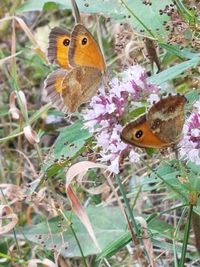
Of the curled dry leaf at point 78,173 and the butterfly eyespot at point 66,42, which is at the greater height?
the butterfly eyespot at point 66,42

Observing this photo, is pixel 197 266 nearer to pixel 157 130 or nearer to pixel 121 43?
pixel 121 43

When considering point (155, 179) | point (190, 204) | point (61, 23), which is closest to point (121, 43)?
point (155, 179)

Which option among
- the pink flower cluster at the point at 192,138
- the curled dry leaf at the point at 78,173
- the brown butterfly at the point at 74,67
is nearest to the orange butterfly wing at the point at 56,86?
the brown butterfly at the point at 74,67

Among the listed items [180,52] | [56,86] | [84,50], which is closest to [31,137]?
[56,86]

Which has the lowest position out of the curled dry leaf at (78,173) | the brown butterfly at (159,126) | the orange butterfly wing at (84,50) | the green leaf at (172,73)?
the curled dry leaf at (78,173)

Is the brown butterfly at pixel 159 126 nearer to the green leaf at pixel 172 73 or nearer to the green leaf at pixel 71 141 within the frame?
the green leaf at pixel 172 73

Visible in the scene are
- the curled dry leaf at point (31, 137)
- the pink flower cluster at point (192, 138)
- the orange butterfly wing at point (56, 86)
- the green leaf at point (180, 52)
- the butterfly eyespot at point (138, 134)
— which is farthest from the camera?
the curled dry leaf at point (31, 137)

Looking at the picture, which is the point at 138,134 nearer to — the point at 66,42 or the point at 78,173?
the point at 78,173

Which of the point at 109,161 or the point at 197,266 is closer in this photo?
the point at 109,161
